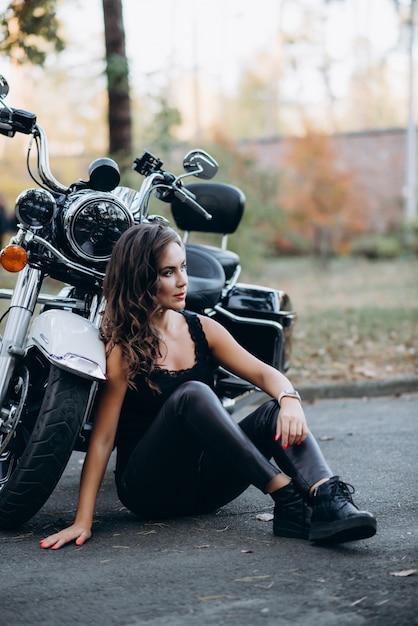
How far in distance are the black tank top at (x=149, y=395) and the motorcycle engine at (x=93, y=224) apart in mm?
469

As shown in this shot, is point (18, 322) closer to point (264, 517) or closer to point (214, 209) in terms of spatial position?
point (264, 517)

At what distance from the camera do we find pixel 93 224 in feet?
12.0

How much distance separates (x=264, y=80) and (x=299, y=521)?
177ft

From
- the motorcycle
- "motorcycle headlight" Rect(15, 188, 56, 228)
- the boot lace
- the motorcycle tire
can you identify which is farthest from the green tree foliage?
the boot lace

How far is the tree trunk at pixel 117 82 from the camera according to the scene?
11.3 meters

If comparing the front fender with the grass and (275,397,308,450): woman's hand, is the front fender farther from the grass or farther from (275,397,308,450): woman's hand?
the grass

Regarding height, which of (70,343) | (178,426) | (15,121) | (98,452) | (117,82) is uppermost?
(117,82)

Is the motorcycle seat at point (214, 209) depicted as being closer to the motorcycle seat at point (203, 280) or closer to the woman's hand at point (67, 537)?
the motorcycle seat at point (203, 280)

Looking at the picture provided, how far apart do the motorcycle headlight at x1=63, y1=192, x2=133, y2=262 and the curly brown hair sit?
0.45ft

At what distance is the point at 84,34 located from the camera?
3309cm

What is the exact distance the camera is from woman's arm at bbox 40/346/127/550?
11.5ft

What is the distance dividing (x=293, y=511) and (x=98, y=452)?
786 millimetres

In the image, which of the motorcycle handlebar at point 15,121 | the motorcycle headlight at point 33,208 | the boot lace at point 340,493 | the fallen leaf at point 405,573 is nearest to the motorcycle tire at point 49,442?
the motorcycle headlight at point 33,208

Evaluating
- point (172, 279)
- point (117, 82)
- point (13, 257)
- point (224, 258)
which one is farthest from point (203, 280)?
point (117, 82)
